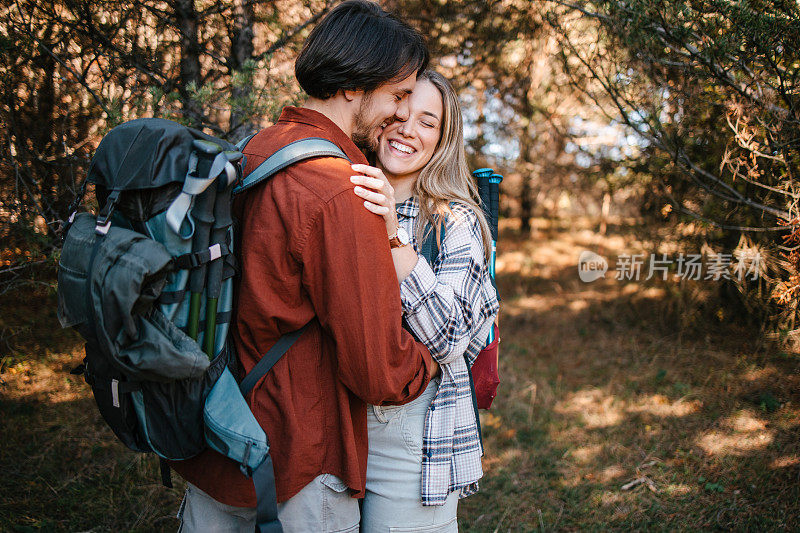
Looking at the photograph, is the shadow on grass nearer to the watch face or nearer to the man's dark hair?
the watch face

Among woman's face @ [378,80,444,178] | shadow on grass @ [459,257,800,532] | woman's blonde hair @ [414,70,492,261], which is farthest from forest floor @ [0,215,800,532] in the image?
woman's face @ [378,80,444,178]

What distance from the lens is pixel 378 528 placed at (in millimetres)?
1814

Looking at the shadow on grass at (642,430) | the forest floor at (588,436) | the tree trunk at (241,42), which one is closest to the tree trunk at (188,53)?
the tree trunk at (241,42)

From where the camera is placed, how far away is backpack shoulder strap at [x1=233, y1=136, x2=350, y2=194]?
151 centimetres

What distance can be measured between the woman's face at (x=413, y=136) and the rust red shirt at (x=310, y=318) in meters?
0.62

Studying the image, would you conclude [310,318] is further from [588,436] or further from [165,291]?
[588,436]

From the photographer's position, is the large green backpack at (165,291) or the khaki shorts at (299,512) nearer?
the large green backpack at (165,291)

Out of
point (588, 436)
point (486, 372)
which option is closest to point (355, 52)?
point (486, 372)

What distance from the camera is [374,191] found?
61.5 inches

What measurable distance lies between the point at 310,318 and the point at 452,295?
474mm

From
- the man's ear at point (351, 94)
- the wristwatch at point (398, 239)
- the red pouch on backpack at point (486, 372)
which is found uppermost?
the man's ear at point (351, 94)

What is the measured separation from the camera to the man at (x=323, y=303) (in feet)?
4.76

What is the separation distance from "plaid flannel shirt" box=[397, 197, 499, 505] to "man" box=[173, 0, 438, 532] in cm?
11

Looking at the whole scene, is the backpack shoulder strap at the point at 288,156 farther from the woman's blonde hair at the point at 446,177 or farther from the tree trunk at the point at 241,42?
the tree trunk at the point at 241,42
